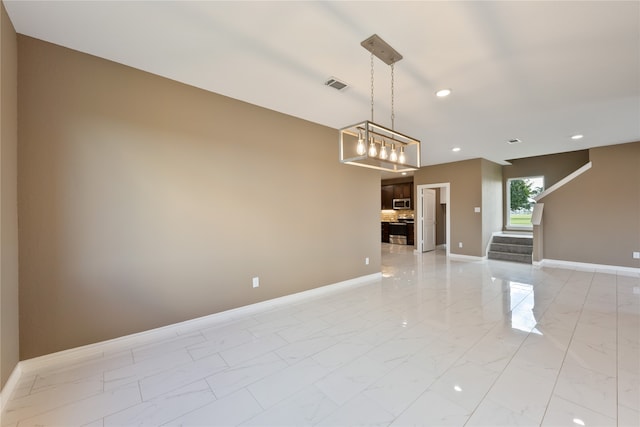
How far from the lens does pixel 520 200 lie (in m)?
7.98

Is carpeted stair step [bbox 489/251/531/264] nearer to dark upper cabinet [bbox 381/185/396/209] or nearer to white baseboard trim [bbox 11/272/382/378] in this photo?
dark upper cabinet [bbox 381/185/396/209]

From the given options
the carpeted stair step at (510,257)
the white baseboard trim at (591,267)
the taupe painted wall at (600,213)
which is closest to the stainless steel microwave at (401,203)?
the carpeted stair step at (510,257)

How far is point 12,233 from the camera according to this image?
6.58 feet

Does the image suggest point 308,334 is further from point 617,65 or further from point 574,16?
point 617,65

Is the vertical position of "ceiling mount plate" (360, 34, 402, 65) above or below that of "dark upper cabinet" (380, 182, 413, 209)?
above

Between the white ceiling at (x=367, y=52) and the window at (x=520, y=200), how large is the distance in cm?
444

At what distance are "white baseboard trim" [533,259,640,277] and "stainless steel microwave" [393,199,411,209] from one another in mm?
4259

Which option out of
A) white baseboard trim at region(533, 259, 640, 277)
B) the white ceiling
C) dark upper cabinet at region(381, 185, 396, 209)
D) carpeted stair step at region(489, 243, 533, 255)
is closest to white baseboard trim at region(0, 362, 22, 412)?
the white ceiling

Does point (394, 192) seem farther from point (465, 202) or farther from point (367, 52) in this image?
point (367, 52)

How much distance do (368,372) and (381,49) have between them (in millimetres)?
2690

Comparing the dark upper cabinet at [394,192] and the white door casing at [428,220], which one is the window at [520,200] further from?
the dark upper cabinet at [394,192]

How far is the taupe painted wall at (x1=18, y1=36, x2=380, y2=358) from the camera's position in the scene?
222cm

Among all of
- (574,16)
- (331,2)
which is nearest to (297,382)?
(331,2)

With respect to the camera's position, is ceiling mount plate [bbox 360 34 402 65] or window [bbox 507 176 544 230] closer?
ceiling mount plate [bbox 360 34 402 65]
